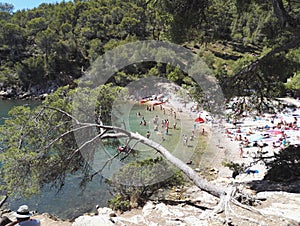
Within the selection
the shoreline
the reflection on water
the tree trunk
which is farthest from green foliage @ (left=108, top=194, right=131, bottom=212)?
the shoreline

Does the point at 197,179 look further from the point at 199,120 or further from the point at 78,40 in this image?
the point at 78,40

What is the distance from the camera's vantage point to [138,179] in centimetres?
879

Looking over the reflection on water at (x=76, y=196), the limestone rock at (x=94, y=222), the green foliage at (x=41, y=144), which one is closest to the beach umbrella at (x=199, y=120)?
the reflection on water at (x=76, y=196)

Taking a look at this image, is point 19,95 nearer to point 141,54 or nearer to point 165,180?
point 141,54

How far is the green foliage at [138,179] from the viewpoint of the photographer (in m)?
8.74

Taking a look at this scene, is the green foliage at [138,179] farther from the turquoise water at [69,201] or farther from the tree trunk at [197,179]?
the turquoise water at [69,201]

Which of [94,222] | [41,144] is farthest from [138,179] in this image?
[94,222]

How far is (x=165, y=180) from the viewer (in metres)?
9.09

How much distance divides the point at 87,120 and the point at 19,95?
1895 inches

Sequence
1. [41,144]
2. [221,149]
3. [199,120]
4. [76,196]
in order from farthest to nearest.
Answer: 1. [199,120]
2. [221,149]
3. [76,196]
4. [41,144]

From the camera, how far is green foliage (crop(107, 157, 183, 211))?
28.7 feet

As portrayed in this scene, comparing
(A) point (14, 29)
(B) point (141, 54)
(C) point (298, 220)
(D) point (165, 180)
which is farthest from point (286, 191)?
(A) point (14, 29)

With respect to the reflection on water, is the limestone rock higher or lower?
higher

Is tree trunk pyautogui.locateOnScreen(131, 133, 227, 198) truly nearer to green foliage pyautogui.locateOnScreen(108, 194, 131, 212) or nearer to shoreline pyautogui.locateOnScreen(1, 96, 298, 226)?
green foliage pyautogui.locateOnScreen(108, 194, 131, 212)
